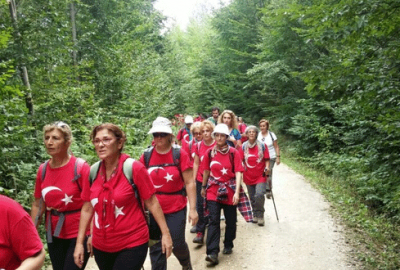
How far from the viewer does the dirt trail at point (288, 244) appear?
5625mm

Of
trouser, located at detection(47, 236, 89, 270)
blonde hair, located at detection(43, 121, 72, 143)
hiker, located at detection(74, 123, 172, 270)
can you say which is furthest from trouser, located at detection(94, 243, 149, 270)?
blonde hair, located at detection(43, 121, 72, 143)

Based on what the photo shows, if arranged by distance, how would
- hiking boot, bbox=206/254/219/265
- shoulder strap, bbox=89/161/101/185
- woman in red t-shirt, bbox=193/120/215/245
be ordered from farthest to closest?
woman in red t-shirt, bbox=193/120/215/245 → hiking boot, bbox=206/254/219/265 → shoulder strap, bbox=89/161/101/185

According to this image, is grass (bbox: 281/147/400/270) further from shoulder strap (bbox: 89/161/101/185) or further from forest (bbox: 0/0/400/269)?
shoulder strap (bbox: 89/161/101/185)

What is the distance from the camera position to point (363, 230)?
23.6ft

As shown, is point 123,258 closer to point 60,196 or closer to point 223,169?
point 60,196

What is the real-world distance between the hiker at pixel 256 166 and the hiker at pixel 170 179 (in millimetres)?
3007

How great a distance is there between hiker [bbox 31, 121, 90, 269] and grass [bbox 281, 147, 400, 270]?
14.7 feet

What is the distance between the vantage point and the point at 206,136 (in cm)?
630

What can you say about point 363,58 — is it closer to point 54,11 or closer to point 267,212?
point 267,212

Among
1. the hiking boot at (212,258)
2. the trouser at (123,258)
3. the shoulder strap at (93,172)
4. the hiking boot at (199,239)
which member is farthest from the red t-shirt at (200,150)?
the trouser at (123,258)

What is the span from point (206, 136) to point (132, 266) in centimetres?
348

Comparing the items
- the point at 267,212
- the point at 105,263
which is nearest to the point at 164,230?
the point at 105,263

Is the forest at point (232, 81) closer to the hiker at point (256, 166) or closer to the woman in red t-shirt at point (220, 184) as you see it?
the hiker at point (256, 166)

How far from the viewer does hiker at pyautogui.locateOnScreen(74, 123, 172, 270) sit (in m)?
3.09
